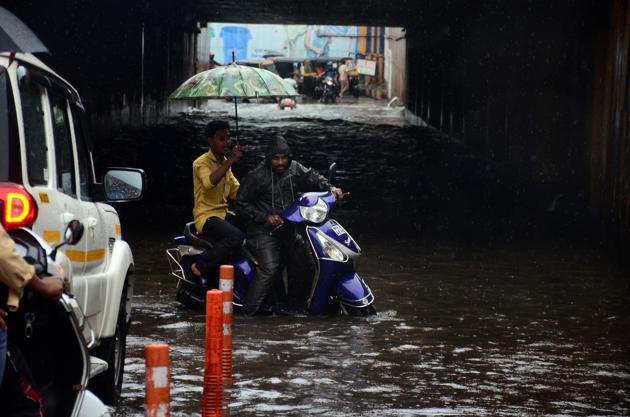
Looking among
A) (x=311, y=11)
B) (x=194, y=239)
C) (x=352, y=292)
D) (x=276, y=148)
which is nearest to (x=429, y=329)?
(x=352, y=292)

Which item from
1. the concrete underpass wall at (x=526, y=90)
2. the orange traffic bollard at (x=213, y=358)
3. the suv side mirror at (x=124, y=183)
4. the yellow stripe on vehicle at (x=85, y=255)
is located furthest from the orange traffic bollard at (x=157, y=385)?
the concrete underpass wall at (x=526, y=90)

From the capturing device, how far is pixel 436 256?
49.9 ft

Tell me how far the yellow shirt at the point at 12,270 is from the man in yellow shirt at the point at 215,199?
20.7 ft

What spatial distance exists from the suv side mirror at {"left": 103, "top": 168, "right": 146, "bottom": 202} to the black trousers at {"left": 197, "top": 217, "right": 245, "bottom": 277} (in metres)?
3.29

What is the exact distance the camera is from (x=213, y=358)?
6.51 metres

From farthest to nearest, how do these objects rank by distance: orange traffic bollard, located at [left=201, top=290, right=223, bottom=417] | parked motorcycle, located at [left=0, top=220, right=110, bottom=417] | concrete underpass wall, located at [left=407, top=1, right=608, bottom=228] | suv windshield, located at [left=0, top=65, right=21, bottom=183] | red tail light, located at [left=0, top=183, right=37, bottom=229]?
concrete underpass wall, located at [left=407, top=1, right=608, bottom=228], orange traffic bollard, located at [left=201, top=290, right=223, bottom=417], suv windshield, located at [left=0, top=65, right=21, bottom=183], red tail light, located at [left=0, top=183, right=37, bottom=229], parked motorcycle, located at [left=0, top=220, right=110, bottom=417]

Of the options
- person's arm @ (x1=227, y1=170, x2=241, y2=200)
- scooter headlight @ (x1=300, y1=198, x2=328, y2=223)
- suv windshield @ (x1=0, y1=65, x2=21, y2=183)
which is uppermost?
suv windshield @ (x1=0, y1=65, x2=21, y2=183)

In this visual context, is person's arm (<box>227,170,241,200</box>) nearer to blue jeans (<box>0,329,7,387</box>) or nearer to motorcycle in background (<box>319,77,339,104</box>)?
blue jeans (<box>0,329,7,387</box>)

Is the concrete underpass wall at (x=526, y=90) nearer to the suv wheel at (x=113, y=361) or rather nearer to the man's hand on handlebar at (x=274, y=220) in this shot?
the man's hand on handlebar at (x=274, y=220)

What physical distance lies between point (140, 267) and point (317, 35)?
6791 centimetres

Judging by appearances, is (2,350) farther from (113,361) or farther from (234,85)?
(234,85)

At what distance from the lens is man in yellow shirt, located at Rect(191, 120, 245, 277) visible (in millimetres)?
10523

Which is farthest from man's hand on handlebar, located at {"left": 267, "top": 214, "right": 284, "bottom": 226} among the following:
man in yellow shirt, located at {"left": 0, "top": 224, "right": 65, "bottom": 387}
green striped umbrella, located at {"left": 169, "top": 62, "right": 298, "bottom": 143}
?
man in yellow shirt, located at {"left": 0, "top": 224, "right": 65, "bottom": 387}

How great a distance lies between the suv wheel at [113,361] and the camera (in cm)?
659
